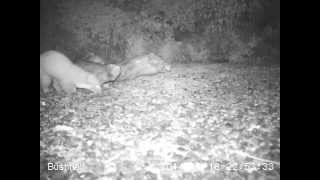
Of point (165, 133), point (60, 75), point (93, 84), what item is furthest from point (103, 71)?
point (165, 133)

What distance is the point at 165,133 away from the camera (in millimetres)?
4484

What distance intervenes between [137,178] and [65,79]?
15.9 feet

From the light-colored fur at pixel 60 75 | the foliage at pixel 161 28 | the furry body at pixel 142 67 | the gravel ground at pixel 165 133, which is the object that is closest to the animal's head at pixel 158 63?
the furry body at pixel 142 67

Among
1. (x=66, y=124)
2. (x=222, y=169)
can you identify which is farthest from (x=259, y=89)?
(x=66, y=124)

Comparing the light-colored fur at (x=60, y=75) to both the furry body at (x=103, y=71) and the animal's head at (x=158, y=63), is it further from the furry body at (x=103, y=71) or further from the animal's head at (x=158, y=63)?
the animal's head at (x=158, y=63)

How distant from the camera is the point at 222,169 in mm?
3377

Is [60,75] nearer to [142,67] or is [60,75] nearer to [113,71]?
[113,71]

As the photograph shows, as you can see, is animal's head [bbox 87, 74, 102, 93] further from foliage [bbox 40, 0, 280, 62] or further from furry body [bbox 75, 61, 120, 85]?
foliage [bbox 40, 0, 280, 62]

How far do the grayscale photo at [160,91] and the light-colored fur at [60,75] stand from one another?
0.03 metres

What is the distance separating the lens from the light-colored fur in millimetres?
6832

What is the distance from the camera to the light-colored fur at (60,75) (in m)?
6.83

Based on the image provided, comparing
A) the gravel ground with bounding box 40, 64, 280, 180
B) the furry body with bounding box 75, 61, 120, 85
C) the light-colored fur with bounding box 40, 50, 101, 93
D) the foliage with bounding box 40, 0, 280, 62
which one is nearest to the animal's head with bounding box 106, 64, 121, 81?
the furry body with bounding box 75, 61, 120, 85

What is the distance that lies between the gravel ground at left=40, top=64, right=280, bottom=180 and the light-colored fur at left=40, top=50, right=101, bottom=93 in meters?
0.38

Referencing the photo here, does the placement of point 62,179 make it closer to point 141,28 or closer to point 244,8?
point 141,28
